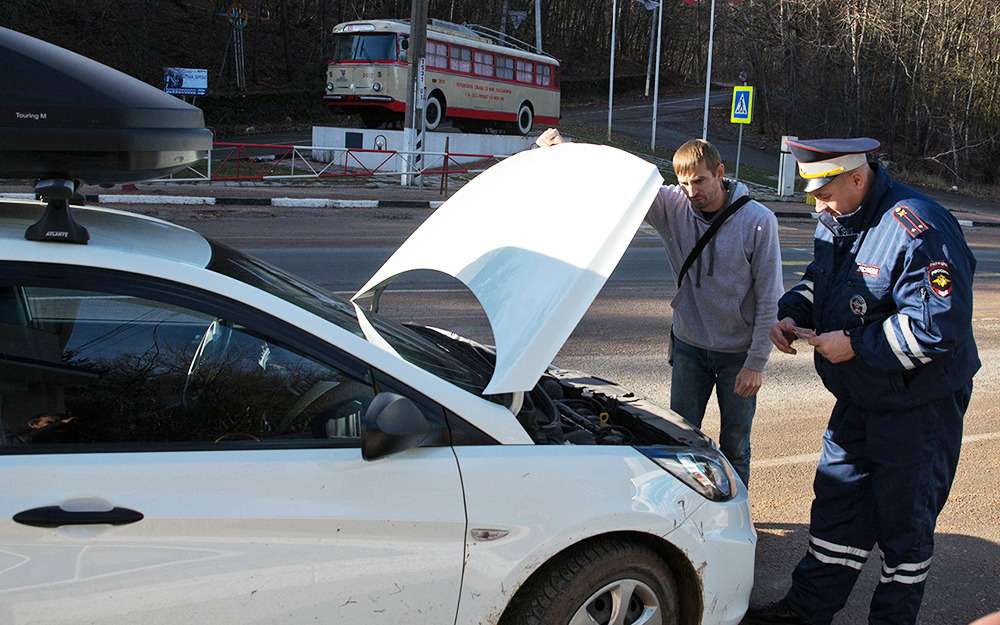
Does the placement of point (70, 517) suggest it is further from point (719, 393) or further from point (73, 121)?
point (719, 393)

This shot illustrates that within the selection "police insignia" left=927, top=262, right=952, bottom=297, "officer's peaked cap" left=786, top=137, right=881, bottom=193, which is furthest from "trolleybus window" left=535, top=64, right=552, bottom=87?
"police insignia" left=927, top=262, right=952, bottom=297

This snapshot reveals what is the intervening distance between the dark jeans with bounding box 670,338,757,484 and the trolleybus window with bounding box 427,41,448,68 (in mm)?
24465

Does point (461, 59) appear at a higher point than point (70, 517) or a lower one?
higher

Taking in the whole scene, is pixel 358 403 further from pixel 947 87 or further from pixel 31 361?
pixel 947 87

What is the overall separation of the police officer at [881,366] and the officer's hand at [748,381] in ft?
1.08

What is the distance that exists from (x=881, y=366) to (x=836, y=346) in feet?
0.55

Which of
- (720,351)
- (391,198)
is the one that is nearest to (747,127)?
(391,198)

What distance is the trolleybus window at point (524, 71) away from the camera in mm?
31391

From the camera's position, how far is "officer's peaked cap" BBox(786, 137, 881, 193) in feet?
10.9

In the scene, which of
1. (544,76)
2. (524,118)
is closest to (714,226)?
(524,118)

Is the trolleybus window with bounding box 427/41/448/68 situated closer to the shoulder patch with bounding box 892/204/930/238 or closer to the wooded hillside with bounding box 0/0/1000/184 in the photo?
the wooded hillside with bounding box 0/0/1000/184

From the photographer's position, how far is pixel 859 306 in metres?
3.36

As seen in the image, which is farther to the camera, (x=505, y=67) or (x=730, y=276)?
(x=505, y=67)

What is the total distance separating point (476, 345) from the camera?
3725mm
